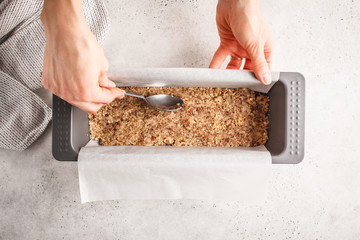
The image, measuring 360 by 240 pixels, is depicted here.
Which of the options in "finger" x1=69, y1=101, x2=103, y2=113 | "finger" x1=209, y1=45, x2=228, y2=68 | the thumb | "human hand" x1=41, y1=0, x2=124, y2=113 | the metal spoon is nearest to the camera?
"human hand" x1=41, y1=0, x2=124, y2=113

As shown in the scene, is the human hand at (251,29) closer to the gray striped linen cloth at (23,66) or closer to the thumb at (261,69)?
the thumb at (261,69)

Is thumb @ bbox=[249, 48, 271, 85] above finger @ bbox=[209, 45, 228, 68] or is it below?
above

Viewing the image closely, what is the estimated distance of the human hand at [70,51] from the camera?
0.61m

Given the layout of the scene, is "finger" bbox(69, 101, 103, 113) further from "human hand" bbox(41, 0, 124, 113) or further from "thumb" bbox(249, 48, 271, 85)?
"thumb" bbox(249, 48, 271, 85)

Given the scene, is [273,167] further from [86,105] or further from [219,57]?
[86,105]

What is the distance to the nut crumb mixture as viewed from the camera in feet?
3.20

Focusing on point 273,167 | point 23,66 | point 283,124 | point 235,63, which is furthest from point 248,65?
point 23,66

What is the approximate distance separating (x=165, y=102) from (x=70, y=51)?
0.42 meters

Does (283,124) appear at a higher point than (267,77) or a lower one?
lower

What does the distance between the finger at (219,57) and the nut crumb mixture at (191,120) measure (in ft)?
0.48

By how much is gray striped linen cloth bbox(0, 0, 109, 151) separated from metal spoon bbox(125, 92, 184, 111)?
397 mm

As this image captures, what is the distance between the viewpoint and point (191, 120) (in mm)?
974

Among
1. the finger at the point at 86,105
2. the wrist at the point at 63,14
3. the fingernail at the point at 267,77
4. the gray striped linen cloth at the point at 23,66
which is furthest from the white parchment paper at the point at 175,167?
the gray striped linen cloth at the point at 23,66


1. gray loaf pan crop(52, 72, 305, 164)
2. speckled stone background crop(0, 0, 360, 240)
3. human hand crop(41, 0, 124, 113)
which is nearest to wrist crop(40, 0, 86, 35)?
human hand crop(41, 0, 124, 113)
